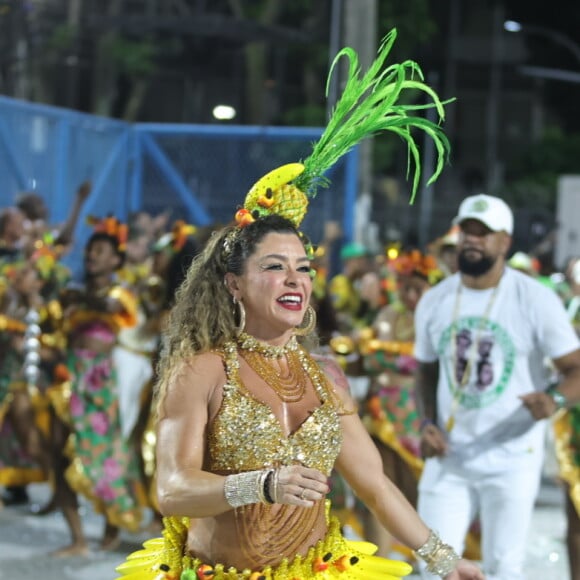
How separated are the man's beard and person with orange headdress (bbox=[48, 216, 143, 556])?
3.21 meters

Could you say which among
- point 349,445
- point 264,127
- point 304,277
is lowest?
point 349,445

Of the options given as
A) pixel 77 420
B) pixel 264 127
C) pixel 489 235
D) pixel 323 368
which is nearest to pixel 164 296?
pixel 77 420

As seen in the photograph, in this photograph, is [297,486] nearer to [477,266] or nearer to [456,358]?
[456,358]

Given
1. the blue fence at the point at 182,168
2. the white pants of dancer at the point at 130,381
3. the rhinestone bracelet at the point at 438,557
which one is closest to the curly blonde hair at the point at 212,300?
the rhinestone bracelet at the point at 438,557

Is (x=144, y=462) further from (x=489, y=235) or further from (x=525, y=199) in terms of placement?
(x=525, y=199)

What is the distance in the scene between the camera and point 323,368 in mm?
4883

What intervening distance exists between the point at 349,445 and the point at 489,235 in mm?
2634

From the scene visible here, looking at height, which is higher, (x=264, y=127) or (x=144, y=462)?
(x=264, y=127)

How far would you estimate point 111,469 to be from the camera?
1028 cm

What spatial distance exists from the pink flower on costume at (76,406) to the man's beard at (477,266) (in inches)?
145

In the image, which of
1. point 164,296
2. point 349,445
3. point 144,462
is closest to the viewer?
point 349,445

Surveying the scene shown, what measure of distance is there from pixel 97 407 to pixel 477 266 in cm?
374

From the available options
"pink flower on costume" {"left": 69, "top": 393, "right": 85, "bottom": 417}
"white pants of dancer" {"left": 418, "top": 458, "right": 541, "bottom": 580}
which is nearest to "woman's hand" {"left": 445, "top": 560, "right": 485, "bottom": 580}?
"white pants of dancer" {"left": 418, "top": 458, "right": 541, "bottom": 580}

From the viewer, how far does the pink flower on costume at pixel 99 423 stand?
10.2 m
